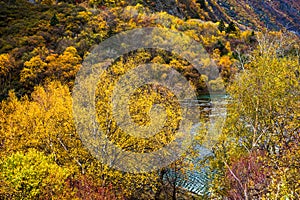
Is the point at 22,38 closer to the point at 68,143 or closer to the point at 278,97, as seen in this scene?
the point at 68,143

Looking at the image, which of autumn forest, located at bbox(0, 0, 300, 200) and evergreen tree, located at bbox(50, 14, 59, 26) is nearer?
autumn forest, located at bbox(0, 0, 300, 200)

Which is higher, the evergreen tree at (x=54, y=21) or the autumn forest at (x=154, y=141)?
the autumn forest at (x=154, y=141)

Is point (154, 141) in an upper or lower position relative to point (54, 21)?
upper

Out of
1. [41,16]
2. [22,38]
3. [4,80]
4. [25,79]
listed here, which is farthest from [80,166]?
[41,16]

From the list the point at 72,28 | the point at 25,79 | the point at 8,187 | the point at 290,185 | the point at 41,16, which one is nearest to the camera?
the point at 290,185

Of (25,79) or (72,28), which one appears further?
(72,28)

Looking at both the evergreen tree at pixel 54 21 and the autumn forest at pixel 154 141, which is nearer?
the autumn forest at pixel 154 141

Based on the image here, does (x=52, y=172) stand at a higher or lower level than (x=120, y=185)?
higher

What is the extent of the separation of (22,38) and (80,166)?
60.4 m

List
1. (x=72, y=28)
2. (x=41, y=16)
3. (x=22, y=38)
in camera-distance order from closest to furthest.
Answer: (x=22, y=38) < (x=72, y=28) < (x=41, y=16)

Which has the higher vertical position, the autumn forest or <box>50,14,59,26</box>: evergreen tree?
the autumn forest

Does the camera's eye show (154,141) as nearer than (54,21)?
Yes

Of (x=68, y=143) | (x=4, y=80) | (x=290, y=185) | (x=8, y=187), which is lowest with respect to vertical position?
(x=4, y=80)

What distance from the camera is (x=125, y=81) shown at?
20.6 metres
